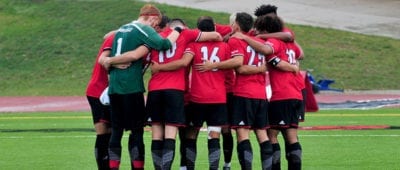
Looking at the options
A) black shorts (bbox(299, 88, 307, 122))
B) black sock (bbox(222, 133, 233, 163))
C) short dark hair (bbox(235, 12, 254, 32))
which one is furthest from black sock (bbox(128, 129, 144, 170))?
black shorts (bbox(299, 88, 307, 122))

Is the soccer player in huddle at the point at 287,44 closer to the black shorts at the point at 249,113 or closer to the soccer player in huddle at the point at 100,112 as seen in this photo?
the black shorts at the point at 249,113

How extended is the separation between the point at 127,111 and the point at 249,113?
1464mm

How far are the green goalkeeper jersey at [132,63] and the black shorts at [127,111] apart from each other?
3.4 inches

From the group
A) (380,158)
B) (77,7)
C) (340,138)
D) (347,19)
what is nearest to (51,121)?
(340,138)

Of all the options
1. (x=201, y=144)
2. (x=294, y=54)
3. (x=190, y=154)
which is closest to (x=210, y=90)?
(x=190, y=154)

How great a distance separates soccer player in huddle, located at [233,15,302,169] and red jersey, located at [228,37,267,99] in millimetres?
116

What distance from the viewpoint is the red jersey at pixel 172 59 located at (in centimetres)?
1300

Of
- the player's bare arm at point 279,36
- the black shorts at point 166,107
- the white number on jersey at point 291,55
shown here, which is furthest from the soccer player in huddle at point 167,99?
the white number on jersey at point 291,55

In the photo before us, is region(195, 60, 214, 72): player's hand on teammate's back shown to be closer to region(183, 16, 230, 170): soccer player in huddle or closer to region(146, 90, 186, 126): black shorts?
region(183, 16, 230, 170): soccer player in huddle

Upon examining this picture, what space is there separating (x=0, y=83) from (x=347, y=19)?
566 inches

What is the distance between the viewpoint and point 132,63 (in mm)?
13000

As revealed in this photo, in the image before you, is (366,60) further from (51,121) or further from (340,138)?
(340,138)

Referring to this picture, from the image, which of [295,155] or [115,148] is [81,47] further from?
[295,155]

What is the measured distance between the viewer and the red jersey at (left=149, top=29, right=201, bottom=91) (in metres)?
13.0
